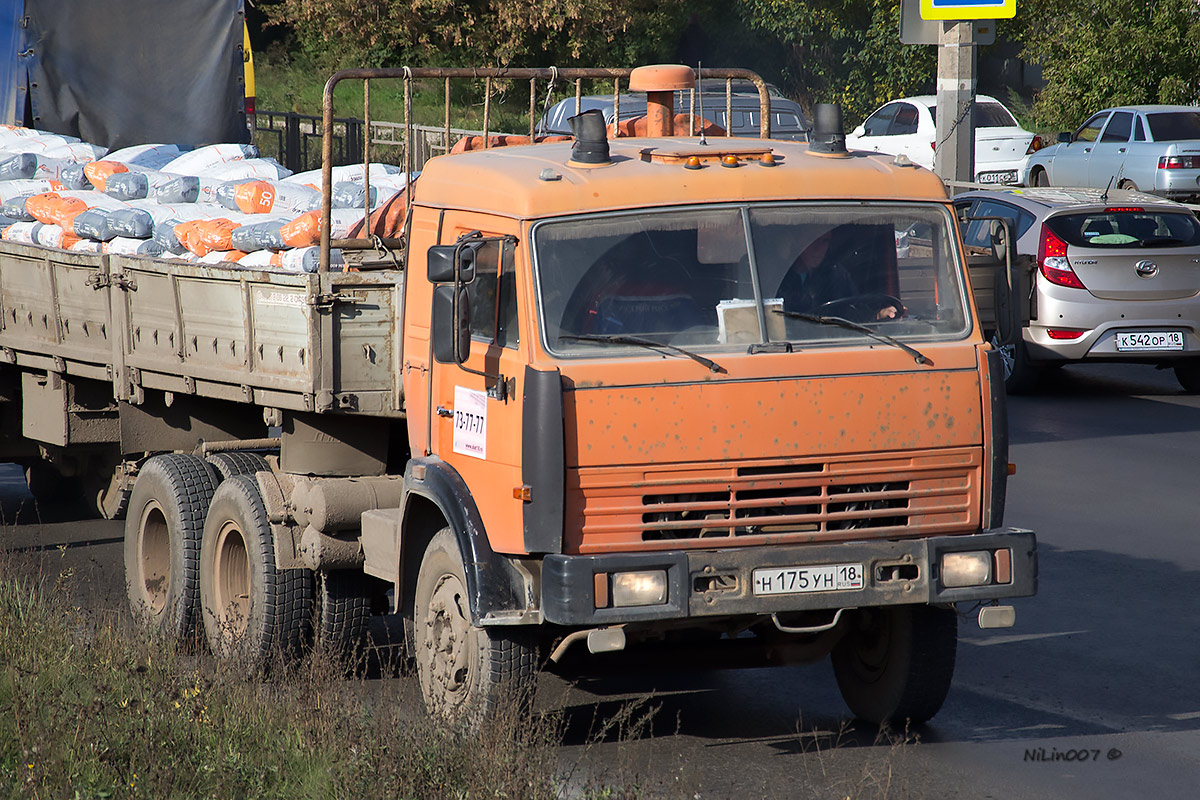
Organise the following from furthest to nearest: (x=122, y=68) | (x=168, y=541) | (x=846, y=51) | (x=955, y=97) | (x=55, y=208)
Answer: (x=846, y=51), (x=955, y=97), (x=122, y=68), (x=55, y=208), (x=168, y=541)

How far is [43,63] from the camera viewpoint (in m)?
14.7

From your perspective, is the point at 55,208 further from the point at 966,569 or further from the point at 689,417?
the point at 966,569

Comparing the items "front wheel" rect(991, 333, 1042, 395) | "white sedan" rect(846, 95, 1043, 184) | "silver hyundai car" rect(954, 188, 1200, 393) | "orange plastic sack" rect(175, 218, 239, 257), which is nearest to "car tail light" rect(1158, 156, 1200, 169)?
"white sedan" rect(846, 95, 1043, 184)

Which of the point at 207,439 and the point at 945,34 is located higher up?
the point at 945,34

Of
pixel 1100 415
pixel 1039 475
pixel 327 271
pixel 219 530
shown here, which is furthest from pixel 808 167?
pixel 1100 415

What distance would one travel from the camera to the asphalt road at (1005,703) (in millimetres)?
5992

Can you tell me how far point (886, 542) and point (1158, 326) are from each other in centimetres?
926

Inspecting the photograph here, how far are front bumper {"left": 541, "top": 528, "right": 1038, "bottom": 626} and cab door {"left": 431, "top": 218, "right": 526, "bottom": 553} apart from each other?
11.0 inches

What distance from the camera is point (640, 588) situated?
18.0 ft

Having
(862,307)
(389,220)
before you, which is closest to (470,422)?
(862,307)

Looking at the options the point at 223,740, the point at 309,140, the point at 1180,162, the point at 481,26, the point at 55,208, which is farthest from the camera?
the point at 481,26

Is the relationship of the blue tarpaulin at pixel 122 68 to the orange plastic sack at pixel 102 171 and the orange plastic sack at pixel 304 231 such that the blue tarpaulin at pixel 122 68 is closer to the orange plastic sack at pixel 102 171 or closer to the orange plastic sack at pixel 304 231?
→ the orange plastic sack at pixel 102 171

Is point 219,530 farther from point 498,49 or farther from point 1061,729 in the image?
point 498,49

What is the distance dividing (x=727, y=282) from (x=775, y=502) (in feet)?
2.62
